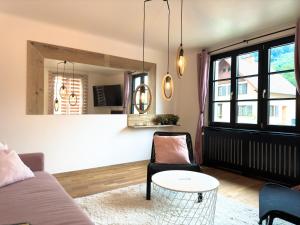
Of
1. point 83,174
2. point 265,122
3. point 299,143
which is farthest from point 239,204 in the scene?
point 83,174

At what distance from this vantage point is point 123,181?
333cm

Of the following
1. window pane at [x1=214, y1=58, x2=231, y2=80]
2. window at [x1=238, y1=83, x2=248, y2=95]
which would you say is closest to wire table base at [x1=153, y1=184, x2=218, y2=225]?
window at [x1=238, y1=83, x2=248, y2=95]

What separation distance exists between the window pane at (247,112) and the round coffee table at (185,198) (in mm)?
1804

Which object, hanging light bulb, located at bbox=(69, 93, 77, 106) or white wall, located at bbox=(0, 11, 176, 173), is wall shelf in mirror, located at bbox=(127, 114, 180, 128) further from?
hanging light bulb, located at bbox=(69, 93, 77, 106)

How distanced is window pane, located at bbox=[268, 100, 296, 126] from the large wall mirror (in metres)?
2.10

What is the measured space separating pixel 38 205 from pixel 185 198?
1.77 meters

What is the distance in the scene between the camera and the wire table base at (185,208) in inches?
84.0

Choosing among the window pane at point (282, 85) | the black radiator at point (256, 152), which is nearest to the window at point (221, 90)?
the black radiator at point (256, 152)

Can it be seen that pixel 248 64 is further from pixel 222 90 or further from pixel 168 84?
pixel 168 84

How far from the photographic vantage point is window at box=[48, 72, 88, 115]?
3.63 meters

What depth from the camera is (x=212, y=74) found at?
449 cm

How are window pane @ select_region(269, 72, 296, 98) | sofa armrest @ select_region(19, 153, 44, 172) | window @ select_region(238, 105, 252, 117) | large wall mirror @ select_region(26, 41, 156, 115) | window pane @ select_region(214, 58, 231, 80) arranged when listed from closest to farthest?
sofa armrest @ select_region(19, 153, 44, 172) → window pane @ select_region(269, 72, 296, 98) → large wall mirror @ select_region(26, 41, 156, 115) → window @ select_region(238, 105, 252, 117) → window pane @ select_region(214, 58, 231, 80)

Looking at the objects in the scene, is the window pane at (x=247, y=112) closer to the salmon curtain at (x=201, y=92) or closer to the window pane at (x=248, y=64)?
the window pane at (x=248, y=64)

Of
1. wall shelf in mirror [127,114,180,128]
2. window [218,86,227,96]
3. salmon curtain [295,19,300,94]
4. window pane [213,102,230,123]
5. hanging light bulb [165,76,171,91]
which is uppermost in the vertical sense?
salmon curtain [295,19,300,94]
